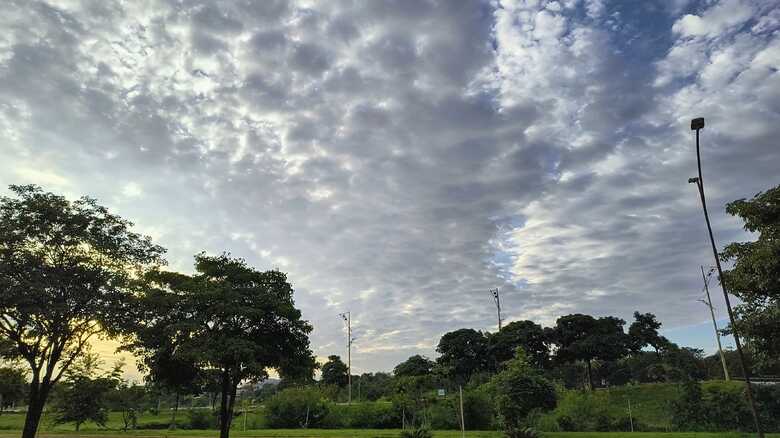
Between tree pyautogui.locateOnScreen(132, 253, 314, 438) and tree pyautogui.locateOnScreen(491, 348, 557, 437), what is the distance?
11.3 metres

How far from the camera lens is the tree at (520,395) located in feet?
87.5

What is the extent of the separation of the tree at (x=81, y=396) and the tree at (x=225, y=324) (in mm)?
20220

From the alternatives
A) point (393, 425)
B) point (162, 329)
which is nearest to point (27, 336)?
point (162, 329)

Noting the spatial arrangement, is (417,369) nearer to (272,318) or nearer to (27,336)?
(272,318)

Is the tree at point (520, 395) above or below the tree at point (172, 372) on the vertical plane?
below

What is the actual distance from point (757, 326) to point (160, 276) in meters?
27.9

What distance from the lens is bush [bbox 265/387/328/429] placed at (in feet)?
153

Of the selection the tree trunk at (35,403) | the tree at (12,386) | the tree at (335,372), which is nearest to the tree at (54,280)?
the tree trunk at (35,403)

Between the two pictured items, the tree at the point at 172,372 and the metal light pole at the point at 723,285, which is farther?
the tree at the point at 172,372

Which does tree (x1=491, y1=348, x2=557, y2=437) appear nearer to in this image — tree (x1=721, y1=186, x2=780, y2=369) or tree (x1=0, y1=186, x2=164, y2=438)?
tree (x1=721, y1=186, x2=780, y2=369)

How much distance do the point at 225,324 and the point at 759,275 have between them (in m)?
23.7

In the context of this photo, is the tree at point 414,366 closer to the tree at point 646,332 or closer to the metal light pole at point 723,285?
the tree at point 646,332

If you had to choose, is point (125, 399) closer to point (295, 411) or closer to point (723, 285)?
point (295, 411)

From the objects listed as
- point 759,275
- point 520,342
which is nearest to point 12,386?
point 520,342
